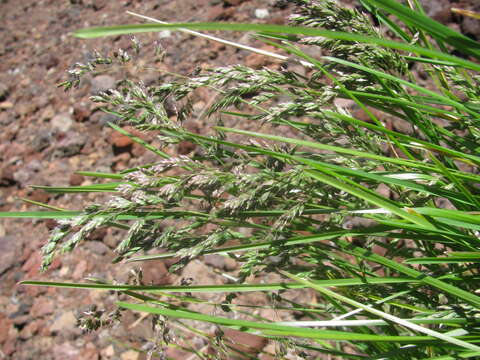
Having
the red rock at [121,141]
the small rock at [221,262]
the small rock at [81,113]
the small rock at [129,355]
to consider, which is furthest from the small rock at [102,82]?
the small rock at [129,355]

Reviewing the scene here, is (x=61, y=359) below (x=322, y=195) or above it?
below

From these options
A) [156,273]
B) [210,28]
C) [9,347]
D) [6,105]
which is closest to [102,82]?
[6,105]

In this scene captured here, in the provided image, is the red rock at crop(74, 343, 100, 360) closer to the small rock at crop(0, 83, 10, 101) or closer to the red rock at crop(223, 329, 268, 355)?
the red rock at crop(223, 329, 268, 355)

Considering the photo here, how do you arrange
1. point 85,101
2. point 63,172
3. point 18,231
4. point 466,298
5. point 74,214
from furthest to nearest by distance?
point 85,101 → point 63,172 → point 18,231 → point 74,214 → point 466,298

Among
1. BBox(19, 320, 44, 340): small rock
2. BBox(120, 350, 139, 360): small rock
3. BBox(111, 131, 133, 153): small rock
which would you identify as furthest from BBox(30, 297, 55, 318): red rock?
BBox(111, 131, 133, 153): small rock

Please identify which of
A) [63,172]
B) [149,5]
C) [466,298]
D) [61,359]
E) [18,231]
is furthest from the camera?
[149,5]

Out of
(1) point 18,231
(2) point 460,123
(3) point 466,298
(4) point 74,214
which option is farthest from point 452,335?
(1) point 18,231

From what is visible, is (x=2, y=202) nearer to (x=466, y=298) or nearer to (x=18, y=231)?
(x=18, y=231)

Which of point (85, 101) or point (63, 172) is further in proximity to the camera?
point (85, 101)
